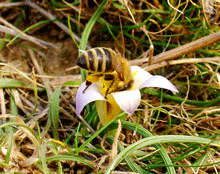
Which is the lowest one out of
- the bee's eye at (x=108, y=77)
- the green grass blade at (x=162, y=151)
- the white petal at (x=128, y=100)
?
the green grass blade at (x=162, y=151)

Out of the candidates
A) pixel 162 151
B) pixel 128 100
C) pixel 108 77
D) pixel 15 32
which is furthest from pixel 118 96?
pixel 15 32

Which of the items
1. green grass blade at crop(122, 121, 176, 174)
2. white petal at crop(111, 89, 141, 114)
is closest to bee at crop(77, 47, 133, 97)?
white petal at crop(111, 89, 141, 114)

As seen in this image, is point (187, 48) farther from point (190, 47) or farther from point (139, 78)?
point (139, 78)

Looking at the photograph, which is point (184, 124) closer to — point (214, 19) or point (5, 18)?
point (214, 19)

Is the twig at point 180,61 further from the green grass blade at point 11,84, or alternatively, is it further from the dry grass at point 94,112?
the green grass blade at point 11,84

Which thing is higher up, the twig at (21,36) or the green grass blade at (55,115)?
the twig at (21,36)

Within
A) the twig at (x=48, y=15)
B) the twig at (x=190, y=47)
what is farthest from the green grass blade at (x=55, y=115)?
the twig at (x=48, y=15)

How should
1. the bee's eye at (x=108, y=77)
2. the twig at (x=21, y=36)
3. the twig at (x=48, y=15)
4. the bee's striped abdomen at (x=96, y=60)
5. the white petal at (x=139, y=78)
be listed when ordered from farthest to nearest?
the twig at (x=48, y=15)
the twig at (x=21, y=36)
the white petal at (x=139, y=78)
the bee's eye at (x=108, y=77)
the bee's striped abdomen at (x=96, y=60)

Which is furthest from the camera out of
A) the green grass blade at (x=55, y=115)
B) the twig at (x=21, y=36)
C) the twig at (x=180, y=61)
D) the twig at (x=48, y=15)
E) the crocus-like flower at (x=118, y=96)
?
the twig at (x=48, y=15)
